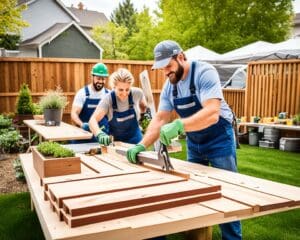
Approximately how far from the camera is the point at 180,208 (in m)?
1.78

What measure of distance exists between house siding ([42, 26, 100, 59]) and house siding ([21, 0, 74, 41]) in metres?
4.37

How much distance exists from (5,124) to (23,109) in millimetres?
611

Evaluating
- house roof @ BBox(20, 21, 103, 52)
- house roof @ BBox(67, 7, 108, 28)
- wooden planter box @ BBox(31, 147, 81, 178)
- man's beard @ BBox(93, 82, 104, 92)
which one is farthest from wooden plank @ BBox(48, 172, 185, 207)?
house roof @ BBox(67, 7, 108, 28)

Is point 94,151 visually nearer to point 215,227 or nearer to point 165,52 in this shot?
point 165,52

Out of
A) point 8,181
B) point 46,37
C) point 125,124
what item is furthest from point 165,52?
point 46,37

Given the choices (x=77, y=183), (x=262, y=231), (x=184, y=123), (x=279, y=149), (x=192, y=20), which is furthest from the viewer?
(x=192, y=20)

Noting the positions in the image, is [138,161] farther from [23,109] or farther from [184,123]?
[23,109]

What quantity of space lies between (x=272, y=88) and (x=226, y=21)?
13166 millimetres

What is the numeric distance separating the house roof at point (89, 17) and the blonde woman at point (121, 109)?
41776 millimetres

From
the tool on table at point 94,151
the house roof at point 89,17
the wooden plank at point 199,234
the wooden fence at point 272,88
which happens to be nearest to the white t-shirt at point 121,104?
the tool on table at point 94,151

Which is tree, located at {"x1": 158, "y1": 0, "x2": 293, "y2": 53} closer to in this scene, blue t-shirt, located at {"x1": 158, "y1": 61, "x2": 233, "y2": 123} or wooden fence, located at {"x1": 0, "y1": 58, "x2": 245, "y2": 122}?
wooden fence, located at {"x1": 0, "y1": 58, "x2": 245, "y2": 122}

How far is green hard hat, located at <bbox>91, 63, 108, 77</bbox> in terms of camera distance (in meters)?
5.54

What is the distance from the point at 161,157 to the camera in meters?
2.50

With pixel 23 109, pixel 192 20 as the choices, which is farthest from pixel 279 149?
pixel 192 20
